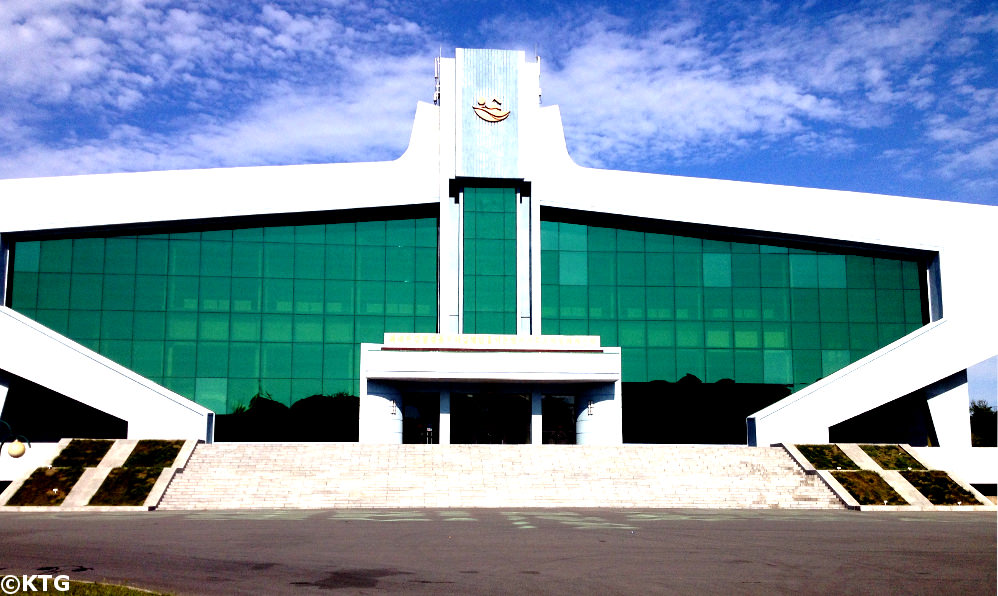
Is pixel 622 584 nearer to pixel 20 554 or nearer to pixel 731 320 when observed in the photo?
pixel 20 554

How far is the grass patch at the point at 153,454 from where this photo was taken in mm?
31641

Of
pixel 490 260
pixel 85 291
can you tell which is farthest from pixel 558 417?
pixel 85 291

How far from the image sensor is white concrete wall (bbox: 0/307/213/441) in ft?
124

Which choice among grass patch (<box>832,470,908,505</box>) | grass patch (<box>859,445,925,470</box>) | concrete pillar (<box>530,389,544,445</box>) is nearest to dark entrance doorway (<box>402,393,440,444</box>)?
concrete pillar (<box>530,389,544,445</box>)

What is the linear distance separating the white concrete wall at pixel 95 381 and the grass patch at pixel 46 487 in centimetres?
707

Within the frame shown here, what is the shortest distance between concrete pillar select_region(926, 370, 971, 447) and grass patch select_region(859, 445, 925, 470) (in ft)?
22.9

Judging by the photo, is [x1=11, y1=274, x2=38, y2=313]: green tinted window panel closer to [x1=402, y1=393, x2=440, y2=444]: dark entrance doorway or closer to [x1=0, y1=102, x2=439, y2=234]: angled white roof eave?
[x1=0, y1=102, x2=439, y2=234]: angled white roof eave

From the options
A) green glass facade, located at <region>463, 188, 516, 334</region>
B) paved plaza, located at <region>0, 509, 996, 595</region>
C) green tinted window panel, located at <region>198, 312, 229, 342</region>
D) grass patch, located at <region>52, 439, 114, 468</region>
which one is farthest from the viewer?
green glass facade, located at <region>463, 188, 516, 334</region>

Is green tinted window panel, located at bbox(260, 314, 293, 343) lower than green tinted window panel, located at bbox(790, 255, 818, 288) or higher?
lower

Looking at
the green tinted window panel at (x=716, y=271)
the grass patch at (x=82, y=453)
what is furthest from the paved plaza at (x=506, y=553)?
the green tinted window panel at (x=716, y=271)

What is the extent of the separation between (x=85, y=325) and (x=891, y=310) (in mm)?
37224

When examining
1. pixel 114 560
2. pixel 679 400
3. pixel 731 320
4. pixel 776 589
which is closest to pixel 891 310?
pixel 731 320

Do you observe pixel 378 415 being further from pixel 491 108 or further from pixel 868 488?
pixel 868 488

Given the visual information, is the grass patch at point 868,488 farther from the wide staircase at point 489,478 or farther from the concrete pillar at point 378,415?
the concrete pillar at point 378,415
